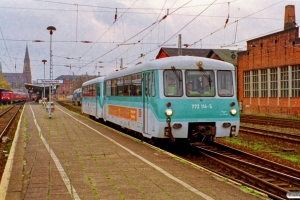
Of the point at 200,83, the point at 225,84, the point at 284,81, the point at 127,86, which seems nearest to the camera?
the point at 200,83

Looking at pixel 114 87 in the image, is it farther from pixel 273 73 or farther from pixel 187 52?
pixel 187 52

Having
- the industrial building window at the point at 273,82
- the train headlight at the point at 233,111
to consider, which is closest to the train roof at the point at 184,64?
the train headlight at the point at 233,111

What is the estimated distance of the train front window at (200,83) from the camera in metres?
12.2

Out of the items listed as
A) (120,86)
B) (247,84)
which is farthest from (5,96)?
(120,86)

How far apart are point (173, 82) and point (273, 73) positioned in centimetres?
2510

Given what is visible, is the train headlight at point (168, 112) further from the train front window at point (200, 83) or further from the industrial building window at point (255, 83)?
the industrial building window at point (255, 83)

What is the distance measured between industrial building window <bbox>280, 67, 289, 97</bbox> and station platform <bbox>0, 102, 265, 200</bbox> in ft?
77.1

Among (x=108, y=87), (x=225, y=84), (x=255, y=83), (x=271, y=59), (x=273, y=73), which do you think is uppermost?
(x=271, y=59)

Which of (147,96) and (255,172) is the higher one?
(147,96)

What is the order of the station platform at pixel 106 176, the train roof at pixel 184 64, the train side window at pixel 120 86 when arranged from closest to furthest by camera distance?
the station platform at pixel 106 176 < the train roof at pixel 184 64 < the train side window at pixel 120 86

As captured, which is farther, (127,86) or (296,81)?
(296,81)

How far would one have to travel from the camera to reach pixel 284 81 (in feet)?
109

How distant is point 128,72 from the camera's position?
15500mm

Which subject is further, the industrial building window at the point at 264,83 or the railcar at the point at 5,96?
the railcar at the point at 5,96
